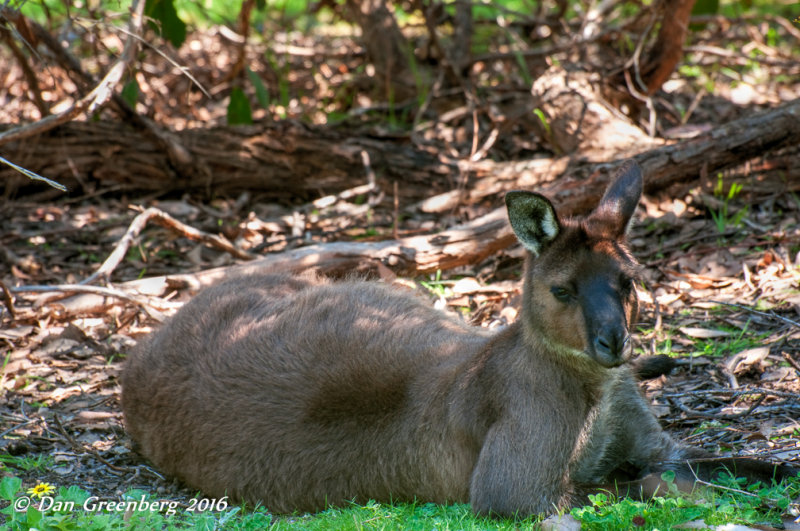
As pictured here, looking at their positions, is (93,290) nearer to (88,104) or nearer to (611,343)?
(88,104)

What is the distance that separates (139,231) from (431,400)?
319 cm

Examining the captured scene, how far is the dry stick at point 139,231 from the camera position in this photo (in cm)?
616

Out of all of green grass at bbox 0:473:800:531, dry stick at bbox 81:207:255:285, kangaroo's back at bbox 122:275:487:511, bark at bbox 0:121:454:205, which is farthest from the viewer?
bark at bbox 0:121:454:205

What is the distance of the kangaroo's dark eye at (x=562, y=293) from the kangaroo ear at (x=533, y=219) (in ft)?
0.83

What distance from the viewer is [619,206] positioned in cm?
416

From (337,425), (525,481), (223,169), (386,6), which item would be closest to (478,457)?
(525,481)

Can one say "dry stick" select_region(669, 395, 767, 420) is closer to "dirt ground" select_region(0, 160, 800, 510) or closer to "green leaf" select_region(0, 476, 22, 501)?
"dirt ground" select_region(0, 160, 800, 510)

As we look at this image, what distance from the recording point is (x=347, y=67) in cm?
1034

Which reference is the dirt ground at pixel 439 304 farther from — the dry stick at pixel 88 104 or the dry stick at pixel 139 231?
the dry stick at pixel 88 104

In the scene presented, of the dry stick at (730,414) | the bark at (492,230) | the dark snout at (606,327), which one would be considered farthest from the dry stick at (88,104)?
the dry stick at (730,414)

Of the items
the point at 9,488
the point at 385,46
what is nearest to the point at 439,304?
the point at 9,488

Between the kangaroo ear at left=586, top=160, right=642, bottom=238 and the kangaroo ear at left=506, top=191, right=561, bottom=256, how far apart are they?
212mm

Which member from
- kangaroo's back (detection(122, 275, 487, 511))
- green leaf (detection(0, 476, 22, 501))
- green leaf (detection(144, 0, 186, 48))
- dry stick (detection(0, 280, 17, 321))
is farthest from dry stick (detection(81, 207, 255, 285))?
green leaf (detection(0, 476, 22, 501))

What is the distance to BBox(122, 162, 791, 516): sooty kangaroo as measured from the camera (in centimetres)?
390
